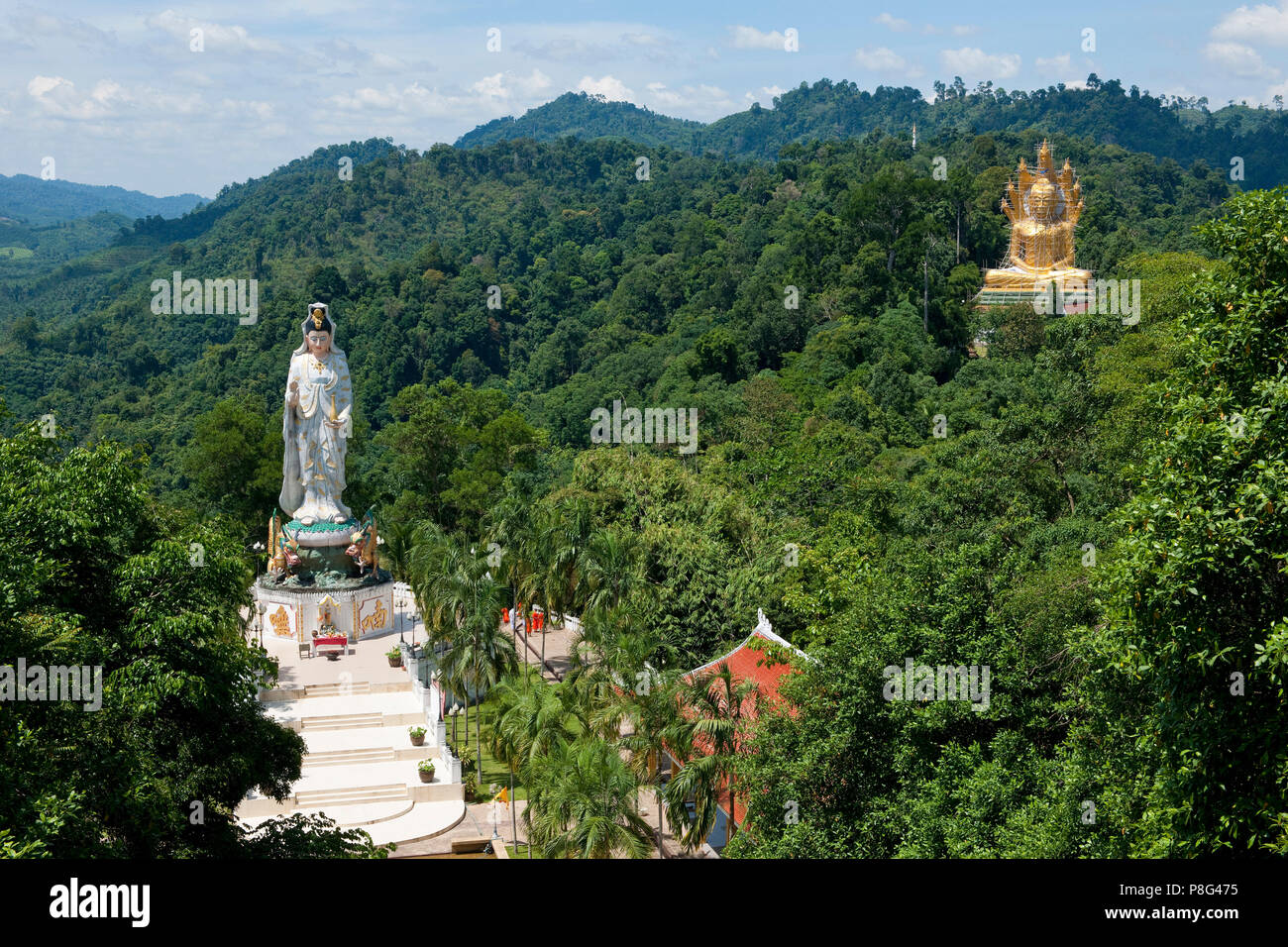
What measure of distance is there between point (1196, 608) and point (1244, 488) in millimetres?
1210

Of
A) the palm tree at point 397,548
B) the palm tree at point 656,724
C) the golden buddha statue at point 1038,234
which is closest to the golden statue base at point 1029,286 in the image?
the golden buddha statue at point 1038,234

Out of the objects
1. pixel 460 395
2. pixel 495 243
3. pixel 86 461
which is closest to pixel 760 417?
pixel 460 395

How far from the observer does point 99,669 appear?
12.6m

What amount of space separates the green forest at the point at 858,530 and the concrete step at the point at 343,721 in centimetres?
528

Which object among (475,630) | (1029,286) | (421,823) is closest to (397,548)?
(475,630)

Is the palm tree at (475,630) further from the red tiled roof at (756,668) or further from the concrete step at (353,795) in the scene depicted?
the red tiled roof at (756,668)

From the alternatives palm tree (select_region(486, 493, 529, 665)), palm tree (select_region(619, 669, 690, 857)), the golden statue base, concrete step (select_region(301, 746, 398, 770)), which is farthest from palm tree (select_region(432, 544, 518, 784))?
the golden statue base

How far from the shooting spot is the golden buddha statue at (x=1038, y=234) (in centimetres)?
6062

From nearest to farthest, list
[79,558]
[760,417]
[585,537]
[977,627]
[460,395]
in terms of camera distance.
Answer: [79,558] → [977,627] → [585,537] → [760,417] → [460,395]

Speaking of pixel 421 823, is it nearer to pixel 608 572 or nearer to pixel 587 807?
pixel 608 572

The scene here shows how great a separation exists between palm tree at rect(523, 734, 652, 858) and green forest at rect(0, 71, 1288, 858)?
259 millimetres

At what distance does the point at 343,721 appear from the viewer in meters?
30.1

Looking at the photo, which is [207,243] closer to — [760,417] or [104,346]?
[104,346]
